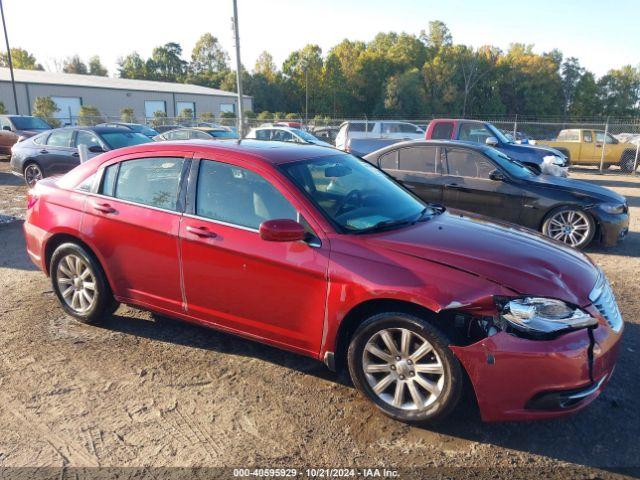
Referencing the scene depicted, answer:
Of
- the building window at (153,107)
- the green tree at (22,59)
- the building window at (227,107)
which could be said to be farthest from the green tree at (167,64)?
the building window at (153,107)

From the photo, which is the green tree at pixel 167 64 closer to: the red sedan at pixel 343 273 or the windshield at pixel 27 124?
the windshield at pixel 27 124

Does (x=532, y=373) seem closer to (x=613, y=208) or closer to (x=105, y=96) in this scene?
(x=613, y=208)

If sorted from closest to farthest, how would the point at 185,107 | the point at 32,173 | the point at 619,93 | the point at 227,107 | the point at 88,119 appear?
the point at 32,173 → the point at 88,119 → the point at 185,107 → the point at 227,107 → the point at 619,93

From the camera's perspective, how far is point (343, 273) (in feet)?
10.3

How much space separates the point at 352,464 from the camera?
2775 mm

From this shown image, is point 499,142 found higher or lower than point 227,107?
lower

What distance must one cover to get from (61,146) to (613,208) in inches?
446

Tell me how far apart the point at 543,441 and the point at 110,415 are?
2.69 meters

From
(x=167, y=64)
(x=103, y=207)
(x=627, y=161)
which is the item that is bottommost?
(x=627, y=161)

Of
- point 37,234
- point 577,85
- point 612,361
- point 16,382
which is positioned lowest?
point 16,382

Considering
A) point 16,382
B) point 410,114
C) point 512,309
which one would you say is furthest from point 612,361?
point 410,114

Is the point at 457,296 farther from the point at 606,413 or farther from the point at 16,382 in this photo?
the point at 16,382

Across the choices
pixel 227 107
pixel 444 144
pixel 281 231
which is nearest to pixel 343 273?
pixel 281 231

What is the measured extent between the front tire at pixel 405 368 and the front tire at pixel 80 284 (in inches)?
94.3
